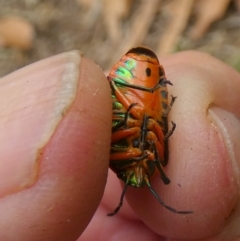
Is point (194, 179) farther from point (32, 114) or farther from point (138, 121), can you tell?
point (32, 114)

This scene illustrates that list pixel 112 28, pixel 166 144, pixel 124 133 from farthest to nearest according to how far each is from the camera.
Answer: pixel 112 28, pixel 166 144, pixel 124 133

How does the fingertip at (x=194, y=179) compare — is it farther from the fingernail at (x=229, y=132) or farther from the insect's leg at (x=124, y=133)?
the insect's leg at (x=124, y=133)

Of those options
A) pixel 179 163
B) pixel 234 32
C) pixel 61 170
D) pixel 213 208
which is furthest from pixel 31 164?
pixel 234 32

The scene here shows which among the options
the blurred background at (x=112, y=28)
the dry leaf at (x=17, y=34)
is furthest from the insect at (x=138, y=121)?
the dry leaf at (x=17, y=34)

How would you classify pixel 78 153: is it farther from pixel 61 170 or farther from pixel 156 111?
pixel 156 111

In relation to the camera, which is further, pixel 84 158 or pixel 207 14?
pixel 207 14

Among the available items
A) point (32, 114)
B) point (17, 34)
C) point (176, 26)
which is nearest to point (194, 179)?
point (32, 114)
